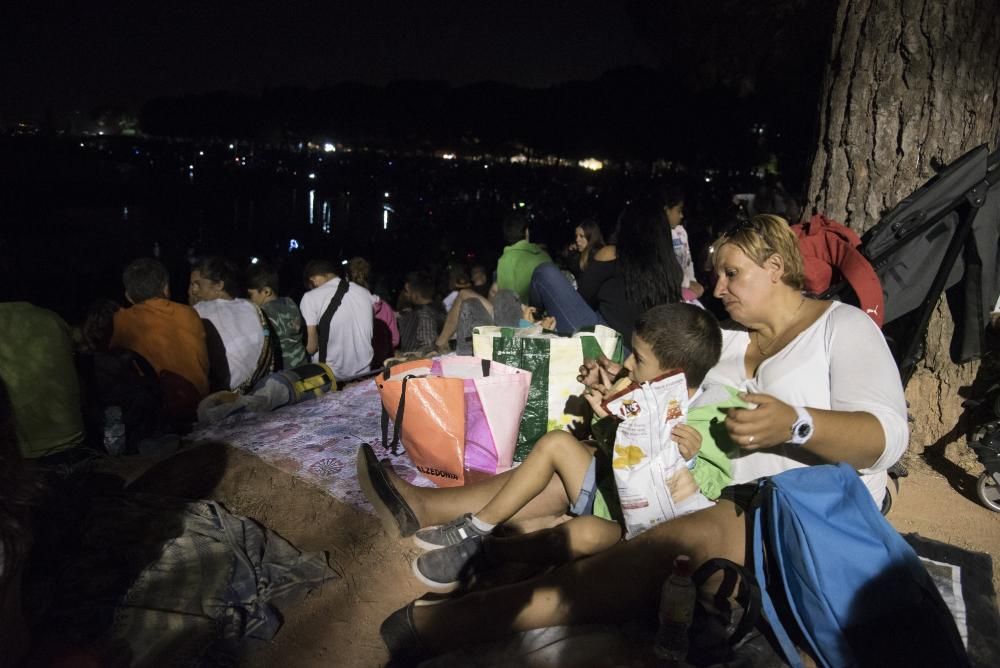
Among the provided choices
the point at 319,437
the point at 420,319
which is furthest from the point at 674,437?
the point at 420,319

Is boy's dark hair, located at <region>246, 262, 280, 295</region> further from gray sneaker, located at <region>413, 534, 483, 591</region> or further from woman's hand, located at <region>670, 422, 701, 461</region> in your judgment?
woman's hand, located at <region>670, 422, 701, 461</region>

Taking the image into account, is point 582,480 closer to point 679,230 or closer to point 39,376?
point 39,376

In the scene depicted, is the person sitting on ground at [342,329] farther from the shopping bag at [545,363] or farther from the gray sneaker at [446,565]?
the gray sneaker at [446,565]

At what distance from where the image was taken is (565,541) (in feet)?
9.53

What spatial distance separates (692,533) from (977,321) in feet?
7.53

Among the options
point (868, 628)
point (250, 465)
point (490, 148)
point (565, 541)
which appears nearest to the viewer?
point (868, 628)

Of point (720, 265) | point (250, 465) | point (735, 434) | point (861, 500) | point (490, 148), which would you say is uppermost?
point (490, 148)

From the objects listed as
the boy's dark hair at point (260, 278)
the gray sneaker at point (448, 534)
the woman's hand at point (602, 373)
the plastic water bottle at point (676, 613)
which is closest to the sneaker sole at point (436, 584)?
the gray sneaker at point (448, 534)

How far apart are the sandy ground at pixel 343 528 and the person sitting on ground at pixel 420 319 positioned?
401cm

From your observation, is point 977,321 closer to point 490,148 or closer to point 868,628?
point 868,628

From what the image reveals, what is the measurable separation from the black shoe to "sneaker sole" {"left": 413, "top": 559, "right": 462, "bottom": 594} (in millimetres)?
262

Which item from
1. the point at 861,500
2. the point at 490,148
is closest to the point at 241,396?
the point at 861,500

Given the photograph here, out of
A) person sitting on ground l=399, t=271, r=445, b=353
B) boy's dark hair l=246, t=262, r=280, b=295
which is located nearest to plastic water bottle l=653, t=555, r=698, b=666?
boy's dark hair l=246, t=262, r=280, b=295

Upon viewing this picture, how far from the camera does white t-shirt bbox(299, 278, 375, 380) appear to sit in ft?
21.7
